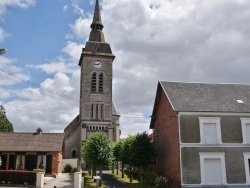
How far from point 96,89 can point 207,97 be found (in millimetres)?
30486

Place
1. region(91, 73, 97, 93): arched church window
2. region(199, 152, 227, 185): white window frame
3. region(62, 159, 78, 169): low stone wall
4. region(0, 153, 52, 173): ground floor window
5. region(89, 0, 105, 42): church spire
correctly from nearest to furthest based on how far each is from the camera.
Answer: region(199, 152, 227, 185): white window frame
region(0, 153, 52, 173): ground floor window
region(62, 159, 78, 169): low stone wall
region(91, 73, 97, 93): arched church window
region(89, 0, 105, 42): church spire

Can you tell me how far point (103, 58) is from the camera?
5844 cm

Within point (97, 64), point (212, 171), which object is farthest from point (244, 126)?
point (97, 64)

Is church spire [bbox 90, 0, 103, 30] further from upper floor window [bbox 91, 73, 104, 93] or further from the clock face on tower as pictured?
upper floor window [bbox 91, 73, 104, 93]

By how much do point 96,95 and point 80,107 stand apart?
3.66 metres

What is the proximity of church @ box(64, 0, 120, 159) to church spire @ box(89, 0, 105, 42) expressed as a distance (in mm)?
189

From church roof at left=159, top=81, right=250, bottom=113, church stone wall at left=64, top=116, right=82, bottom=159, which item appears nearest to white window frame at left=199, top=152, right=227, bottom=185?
church roof at left=159, top=81, right=250, bottom=113

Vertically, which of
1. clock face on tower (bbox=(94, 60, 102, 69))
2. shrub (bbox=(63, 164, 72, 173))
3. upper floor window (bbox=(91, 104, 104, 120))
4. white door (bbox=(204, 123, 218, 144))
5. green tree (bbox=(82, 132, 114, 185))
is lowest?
shrub (bbox=(63, 164, 72, 173))

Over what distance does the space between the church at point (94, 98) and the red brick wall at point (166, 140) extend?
21163mm

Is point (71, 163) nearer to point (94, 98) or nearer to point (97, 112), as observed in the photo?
point (97, 112)

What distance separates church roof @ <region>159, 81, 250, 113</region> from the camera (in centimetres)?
2734

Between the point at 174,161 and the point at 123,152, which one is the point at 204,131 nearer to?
the point at 174,161

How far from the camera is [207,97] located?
95.9 ft

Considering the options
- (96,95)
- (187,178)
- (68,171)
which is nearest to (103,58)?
(96,95)
